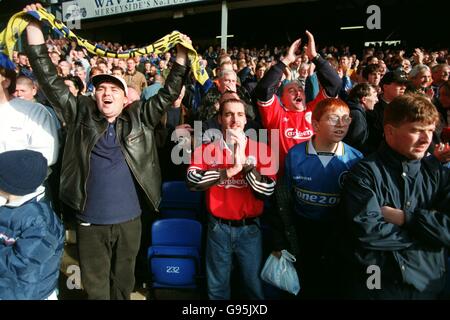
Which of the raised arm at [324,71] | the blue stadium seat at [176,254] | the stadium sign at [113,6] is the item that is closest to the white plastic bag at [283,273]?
the blue stadium seat at [176,254]

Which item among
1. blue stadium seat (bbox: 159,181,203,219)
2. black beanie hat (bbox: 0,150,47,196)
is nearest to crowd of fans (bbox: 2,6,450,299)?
blue stadium seat (bbox: 159,181,203,219)

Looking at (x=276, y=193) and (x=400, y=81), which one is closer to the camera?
(x=276, y=193)

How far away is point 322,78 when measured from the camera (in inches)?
115

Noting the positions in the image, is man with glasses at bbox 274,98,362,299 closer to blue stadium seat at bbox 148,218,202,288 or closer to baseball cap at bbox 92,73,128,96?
blue stadium seat at bbox 148,218,202,288

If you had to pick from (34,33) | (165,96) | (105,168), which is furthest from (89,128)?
(34,33)

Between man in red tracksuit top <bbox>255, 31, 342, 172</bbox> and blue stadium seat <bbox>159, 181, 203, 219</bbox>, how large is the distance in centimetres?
95

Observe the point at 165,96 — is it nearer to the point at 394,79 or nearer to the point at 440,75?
the point at 394,79

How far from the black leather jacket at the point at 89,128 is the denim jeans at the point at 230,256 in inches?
19.8

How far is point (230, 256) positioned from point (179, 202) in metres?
0.94

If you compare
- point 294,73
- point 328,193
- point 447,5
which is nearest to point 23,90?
point 328,193

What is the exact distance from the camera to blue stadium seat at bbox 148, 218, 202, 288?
2613mm
